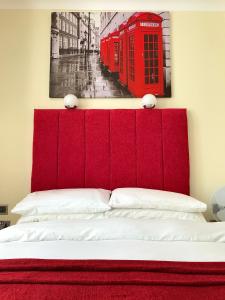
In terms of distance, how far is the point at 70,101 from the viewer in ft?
→ 8.60

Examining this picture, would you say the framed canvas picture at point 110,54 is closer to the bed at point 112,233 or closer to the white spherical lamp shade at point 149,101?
the white spherical lamp shade at point 149,101

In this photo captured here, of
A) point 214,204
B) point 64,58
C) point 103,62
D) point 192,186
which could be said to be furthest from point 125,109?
point 214,204

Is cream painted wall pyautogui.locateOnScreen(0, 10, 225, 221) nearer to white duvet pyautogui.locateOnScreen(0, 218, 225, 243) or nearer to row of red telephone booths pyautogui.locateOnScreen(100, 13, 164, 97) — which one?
row of red telephone booths pyautogui.locateOnScreen(100, 13, 164, 97)

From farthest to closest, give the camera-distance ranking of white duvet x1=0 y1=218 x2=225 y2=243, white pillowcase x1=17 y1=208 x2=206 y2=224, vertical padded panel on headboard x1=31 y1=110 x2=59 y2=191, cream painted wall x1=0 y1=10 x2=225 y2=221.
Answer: cream painted wall x1=0 y1=10 x2=225 y2=221
vertical padded panel on headboard x1=31 y1=110 x2=59 y2=191
white pillowcase x1=17 y1=208 x2=206 y2=224
white duvet x1=0 y1=218 x2=225 y2=243

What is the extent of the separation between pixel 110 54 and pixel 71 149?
95 centimetres

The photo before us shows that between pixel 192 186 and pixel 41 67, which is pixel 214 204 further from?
A: pixel 41 67

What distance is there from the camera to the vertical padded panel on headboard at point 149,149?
261 cm

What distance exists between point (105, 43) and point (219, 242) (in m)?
1.96

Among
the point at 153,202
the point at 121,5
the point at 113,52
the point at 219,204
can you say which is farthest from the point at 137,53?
the point at 219,204

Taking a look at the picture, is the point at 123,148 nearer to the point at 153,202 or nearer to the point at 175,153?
the point at 175,153

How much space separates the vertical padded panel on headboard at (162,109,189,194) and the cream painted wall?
0.13 meters

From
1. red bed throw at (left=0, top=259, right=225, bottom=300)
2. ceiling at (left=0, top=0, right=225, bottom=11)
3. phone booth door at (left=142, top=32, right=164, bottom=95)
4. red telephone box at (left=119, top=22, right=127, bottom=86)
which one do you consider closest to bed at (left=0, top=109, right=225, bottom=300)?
red bed throw at (left=0, top=259, right=225, bottom=300)

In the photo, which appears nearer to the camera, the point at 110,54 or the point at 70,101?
the point at 70,101

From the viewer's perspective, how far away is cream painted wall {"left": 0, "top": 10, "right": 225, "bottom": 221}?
107 inches
